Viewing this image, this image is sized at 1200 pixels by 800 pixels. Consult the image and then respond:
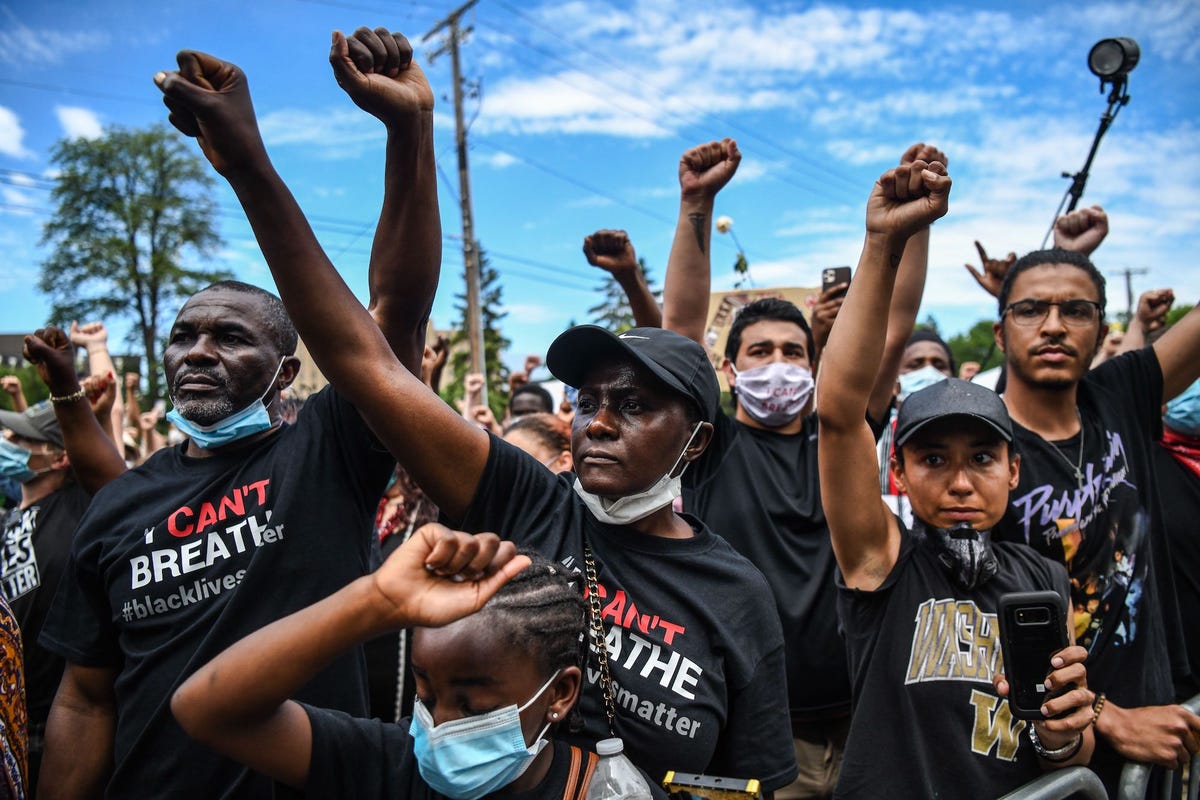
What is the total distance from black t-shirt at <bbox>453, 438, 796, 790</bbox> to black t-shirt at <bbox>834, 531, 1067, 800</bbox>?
0.51 meters

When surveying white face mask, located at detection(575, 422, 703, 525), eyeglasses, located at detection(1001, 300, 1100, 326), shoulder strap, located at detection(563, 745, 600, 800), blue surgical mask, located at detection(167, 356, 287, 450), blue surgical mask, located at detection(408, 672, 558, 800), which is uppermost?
eyeglasses, located at detection(1001, 300, 1100, 326)

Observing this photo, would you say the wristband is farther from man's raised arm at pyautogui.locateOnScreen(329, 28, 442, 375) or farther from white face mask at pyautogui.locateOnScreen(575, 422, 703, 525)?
man's raised arm at pyautogui.locateOnScreen(329, 28, 442, 375)

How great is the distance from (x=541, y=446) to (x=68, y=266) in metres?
40.0

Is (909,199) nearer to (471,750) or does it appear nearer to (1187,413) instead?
(471,750)

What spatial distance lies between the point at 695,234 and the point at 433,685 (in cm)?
223

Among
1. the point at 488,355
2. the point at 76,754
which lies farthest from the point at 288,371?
the point at 488,355

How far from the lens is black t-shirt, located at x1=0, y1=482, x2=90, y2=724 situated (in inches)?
128

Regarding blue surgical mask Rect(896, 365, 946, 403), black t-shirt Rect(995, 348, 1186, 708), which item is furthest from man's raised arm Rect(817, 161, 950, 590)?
blue surgical mask Rect(896, 365, 946, 403)

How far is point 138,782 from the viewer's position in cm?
209

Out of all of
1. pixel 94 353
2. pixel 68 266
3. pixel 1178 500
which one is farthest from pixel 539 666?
pixel 68 266

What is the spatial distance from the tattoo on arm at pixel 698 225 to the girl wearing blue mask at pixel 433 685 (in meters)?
1.94

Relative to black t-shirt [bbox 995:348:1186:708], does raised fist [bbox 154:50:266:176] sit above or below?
above

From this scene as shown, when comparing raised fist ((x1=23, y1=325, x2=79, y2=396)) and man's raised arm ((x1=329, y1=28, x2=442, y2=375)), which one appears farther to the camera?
raised fist ((x1=23, y1=325, x2=79, y2=396))

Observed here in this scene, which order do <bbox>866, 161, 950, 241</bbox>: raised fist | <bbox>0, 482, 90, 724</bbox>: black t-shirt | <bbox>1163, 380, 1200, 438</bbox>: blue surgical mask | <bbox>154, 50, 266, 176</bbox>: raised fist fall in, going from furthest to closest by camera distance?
<bbox>1163, 380, 1200, 438</bbox>: blue surgical mask < <bbox>0, 482, 90, 724</bbox>: black t-shirt < <bbox>866, 161, 950, 241</bbox>: raised fist < <bbox>154, 50, 266, 176</bbox>: raised fist
